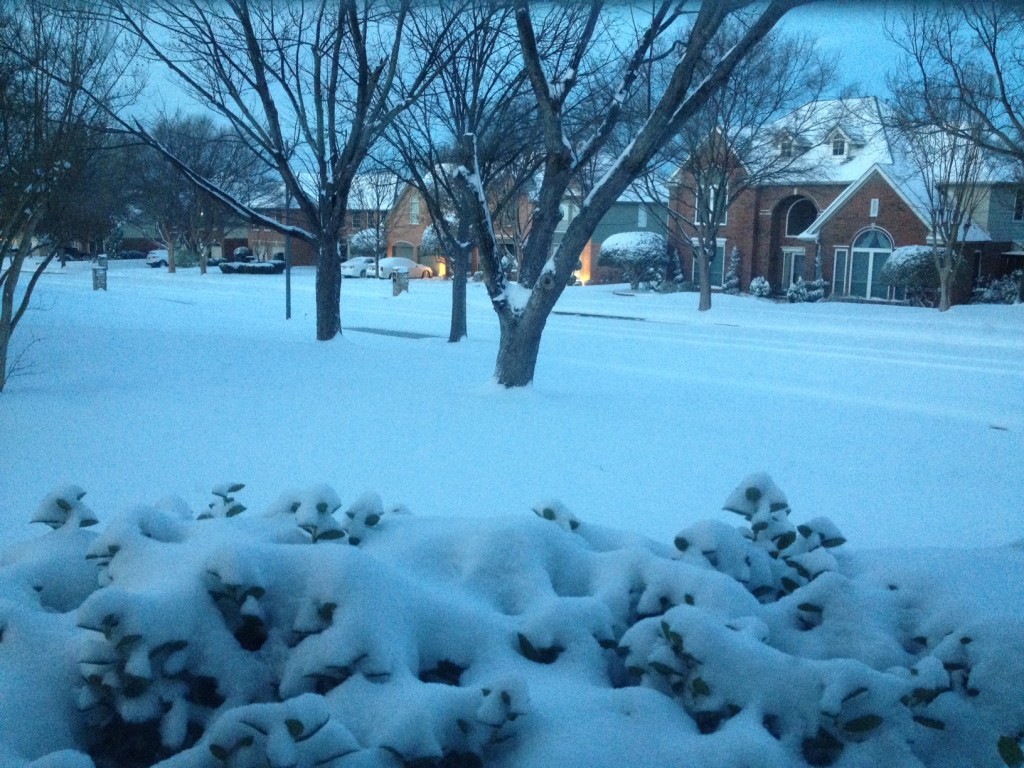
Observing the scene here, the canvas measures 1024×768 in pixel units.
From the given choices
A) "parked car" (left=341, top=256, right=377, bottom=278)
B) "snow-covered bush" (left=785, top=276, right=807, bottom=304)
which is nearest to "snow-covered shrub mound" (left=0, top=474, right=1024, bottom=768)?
"snow-covered bush" (left=785, top=276, right=807, bottom=304)

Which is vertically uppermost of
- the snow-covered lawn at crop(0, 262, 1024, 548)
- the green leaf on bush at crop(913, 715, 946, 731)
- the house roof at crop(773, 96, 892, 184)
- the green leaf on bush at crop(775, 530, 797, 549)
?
the house roof at crop(773, 96, 892, 184)

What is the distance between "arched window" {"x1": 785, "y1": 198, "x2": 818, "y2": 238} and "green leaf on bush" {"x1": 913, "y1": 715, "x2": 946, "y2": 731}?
41070 millimetres

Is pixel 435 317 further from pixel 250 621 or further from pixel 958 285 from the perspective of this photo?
pixel 250 621

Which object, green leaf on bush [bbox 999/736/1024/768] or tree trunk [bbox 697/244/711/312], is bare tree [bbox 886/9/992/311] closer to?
tree trunk [bbox 697/244/711/312]

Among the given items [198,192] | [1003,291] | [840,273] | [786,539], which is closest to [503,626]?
[786,539]

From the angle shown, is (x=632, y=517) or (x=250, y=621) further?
(x=632, y=517)

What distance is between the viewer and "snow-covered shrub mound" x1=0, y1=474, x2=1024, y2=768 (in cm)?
232

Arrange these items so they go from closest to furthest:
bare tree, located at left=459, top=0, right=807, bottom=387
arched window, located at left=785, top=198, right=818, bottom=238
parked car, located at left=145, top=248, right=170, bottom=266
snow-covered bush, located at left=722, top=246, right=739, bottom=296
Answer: bare tree, located at left=459, top=0, right=807, bottom=387 < snow-covered bush, located at left=722, top=246, right=739, bottom=296 < arched window, located at left=785, top=198, right=818, bottom=238 < parked car, located at left=145, top=248, right=170, bottom=266

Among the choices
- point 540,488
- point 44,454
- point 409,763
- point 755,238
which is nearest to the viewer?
point 409,763

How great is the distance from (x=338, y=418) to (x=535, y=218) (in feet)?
11.8

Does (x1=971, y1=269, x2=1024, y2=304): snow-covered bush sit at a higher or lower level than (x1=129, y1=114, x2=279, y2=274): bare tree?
lower

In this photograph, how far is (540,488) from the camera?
7223mm

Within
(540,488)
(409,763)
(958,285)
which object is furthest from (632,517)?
(958,285)

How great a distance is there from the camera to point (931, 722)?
249 cm
